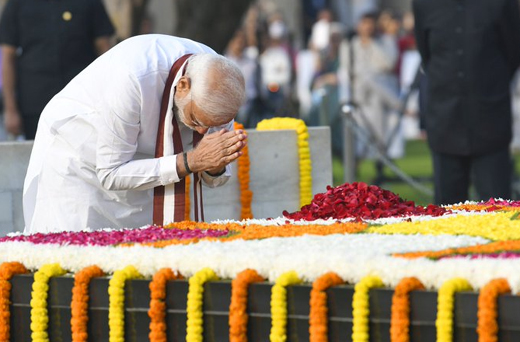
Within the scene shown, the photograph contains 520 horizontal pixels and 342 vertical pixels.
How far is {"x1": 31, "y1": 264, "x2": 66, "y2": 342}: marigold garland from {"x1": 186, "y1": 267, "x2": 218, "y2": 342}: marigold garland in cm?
49

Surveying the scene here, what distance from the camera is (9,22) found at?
326 inches

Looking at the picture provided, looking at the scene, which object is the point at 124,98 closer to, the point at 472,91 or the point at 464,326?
the point at 464,326

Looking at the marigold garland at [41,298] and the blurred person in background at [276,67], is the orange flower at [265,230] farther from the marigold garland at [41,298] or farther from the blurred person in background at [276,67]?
the blurred person in background at [276,67]

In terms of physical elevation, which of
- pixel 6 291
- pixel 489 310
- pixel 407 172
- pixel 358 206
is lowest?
pixel 489 310

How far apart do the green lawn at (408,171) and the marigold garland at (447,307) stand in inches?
292

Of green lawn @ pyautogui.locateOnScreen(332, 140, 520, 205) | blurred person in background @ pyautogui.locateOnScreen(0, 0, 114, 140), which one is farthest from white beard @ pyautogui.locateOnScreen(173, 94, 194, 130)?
green lawn @ pyautogui.locateOnScreen(332, 140, 520, 205)

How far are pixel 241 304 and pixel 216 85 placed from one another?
4.80ft

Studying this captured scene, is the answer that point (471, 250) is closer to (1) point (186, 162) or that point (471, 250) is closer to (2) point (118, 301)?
(2) point (118, 301)

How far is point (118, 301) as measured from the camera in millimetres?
3719

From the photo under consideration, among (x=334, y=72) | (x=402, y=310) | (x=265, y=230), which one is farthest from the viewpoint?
(x=334, y=72)

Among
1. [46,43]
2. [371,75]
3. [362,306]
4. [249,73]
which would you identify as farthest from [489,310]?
[249,73]

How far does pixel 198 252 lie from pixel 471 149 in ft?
13.7

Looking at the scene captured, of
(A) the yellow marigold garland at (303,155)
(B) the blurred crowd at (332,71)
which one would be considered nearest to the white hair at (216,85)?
(A) the yellow marigold garland at (303,155)

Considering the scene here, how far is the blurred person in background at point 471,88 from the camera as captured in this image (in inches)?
297
